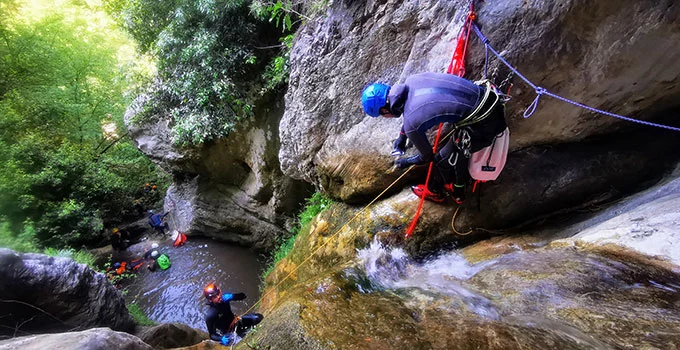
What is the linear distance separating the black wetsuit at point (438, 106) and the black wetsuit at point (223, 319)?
449cm

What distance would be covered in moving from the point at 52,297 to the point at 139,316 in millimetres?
2604

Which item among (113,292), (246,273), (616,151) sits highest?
(616,151)

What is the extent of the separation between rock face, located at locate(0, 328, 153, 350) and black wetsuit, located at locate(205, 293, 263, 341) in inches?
98.1

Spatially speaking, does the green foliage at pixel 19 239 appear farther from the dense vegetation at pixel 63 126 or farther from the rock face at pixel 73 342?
the rock face at pixel 73 342

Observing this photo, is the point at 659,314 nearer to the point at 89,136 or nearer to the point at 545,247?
the point at 545,247

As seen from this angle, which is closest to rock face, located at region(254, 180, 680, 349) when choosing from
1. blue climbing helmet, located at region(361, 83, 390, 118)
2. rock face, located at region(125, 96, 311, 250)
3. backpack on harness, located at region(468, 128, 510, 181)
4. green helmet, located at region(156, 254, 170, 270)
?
backpack on harness, located at region(468, 128, 510, 181)

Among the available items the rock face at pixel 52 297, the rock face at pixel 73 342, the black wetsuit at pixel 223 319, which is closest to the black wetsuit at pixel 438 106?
the rock face at pixel 73 342

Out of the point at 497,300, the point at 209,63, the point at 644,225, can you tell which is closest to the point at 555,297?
the point at 497,300

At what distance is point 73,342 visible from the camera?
266 cm

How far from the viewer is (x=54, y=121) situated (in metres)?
13.3

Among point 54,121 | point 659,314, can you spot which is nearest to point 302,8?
point 659,314

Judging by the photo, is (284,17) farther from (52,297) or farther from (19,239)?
(19,239)

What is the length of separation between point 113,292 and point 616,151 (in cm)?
943

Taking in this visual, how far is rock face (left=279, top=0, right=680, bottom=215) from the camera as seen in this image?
332 centimetres
